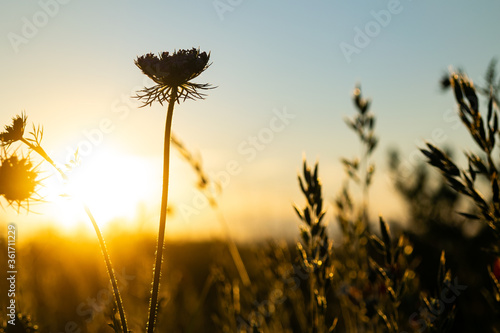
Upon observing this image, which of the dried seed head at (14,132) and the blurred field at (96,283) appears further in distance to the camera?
the blurred field at (96,283)

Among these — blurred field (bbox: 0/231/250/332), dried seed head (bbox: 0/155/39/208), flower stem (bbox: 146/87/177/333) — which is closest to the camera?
flower stem (bbox: 146/87/177/333)

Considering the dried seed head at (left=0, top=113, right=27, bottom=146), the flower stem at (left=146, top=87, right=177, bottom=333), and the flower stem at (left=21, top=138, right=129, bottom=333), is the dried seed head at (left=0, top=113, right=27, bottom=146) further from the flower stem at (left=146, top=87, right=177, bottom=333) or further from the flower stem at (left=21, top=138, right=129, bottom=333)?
the flower stem at (left=146, top=87, right=177, bottom=333)

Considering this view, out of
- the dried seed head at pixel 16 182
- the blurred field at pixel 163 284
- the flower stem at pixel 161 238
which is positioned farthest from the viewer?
the blurred field at pixel 163 284

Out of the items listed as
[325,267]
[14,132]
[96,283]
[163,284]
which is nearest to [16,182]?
[14,132]

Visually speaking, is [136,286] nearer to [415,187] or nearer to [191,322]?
[191,322]

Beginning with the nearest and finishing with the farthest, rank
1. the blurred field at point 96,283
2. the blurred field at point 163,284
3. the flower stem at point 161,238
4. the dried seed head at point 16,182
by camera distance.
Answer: the flower stem at point 161,238 → the dried seed head at point 16,182 → the blurred field at point 163,284 → the blurred field at point 96,283

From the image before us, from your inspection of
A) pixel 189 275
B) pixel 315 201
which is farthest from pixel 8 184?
pixel 189 275

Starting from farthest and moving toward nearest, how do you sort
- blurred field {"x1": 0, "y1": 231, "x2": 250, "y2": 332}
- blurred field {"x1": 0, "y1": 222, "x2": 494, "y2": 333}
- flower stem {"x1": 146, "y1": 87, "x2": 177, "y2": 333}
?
blurred field {"x1": 0, "y1": 231, "x2": 250, "y2": 332}
blurred field {"x1": 0, "y1": 222, "x2": 494, "y2": 333}
flower stem {"x1": 146, "y1": 87, "x2": 177, "y2": 333}

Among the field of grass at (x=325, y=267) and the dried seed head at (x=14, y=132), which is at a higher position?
the dried seed head at (x=14, y=132)

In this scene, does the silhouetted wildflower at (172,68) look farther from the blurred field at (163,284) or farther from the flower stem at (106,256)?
the blurred field at (163,284)

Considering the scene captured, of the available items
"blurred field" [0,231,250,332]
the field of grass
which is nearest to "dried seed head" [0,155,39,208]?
the field of grass

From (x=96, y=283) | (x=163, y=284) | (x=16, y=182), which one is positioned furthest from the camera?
(x=96, y=283)

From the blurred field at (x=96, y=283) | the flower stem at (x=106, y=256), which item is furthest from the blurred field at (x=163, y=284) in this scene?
the flower stem at (x=106, y=256)

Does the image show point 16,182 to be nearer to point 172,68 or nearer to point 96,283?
point 172,68
